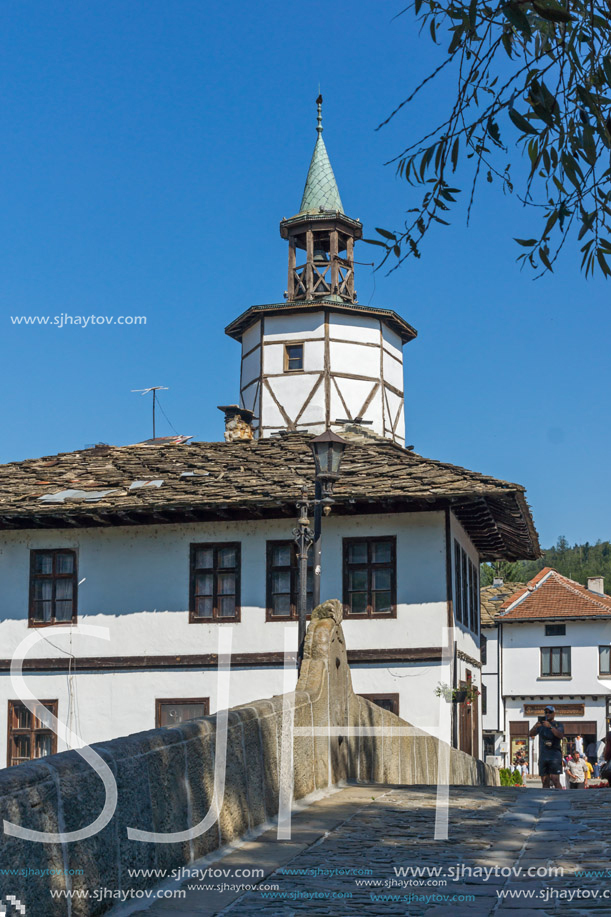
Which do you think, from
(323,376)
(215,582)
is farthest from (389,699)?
(323,376)

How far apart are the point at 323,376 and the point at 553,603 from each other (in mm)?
23520

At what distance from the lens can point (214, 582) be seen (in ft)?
63.5

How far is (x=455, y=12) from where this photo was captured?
18.0 feet

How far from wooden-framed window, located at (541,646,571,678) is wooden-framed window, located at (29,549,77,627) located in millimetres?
32593

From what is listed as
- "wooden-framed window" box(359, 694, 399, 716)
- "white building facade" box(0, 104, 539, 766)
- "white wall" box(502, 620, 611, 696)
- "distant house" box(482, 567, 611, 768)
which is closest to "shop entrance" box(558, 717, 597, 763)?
"distant house" box(482, 567, 611, 768)

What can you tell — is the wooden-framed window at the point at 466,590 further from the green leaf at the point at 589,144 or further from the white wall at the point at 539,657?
the white wall at the point at 539,657

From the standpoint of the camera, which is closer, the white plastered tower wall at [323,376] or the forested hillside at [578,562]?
the white plastered tower wall at [323,376]

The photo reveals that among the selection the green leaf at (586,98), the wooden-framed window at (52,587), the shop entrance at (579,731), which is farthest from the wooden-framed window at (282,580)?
the shop entrance at (579,731)

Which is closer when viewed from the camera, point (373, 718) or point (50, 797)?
point (50, 797)

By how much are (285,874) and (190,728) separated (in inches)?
36.9

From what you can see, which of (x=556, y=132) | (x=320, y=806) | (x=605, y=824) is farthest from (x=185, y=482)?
(x=556, y=132)

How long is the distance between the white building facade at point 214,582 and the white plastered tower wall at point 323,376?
A: 333 inches

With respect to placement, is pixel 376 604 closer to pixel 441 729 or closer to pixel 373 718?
pixel 441 729

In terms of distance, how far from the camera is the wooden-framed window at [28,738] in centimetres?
1945
